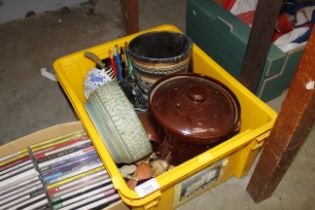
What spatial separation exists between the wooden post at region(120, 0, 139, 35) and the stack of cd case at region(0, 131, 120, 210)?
58 centimetres

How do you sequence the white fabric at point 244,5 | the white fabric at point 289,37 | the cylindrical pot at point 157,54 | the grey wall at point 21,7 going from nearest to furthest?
1. the cylindrical pot at point 157,54
2. the white fabric at point 289,37
3. the white fabric at point 244,5
4. the grey wall at point 21,7

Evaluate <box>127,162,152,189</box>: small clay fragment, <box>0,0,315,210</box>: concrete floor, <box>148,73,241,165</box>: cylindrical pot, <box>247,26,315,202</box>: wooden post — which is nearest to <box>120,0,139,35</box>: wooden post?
<box>0,0,315,210</box>: concrete floor

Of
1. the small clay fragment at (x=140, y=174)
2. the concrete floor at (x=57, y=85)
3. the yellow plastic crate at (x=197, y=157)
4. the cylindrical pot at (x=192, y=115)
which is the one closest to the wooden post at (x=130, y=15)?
the yellow plastic crate at (x=197, y=157)

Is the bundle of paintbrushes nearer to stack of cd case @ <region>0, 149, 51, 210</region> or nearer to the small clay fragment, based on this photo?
the small clay fragment

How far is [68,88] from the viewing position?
96 centimetres

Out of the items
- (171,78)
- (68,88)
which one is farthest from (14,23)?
(171,78)

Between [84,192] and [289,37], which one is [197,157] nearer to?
[84,192]

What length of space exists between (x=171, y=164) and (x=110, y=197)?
21 cm

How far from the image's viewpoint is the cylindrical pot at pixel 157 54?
95cm

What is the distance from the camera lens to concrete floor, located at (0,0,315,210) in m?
1.04

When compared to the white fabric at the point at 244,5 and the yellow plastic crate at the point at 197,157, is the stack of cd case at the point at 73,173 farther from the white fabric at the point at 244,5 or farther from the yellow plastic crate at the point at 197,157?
the white fabric at the point at 244,5

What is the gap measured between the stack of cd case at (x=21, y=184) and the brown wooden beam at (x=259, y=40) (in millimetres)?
752

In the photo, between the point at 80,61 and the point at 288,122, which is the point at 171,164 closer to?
the point at 288,122

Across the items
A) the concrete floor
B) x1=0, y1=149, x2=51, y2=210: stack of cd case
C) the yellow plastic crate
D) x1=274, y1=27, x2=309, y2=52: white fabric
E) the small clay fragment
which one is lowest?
the concrete floor
